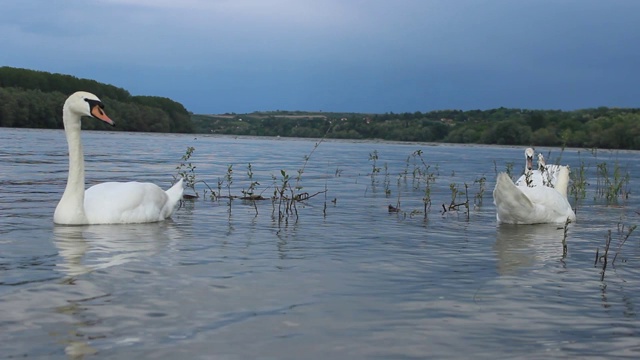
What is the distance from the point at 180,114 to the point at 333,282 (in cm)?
11172

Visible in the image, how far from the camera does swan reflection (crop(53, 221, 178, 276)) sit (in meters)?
7.39

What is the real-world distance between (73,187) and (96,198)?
1.08 feet

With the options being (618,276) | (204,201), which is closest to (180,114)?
(204,201)

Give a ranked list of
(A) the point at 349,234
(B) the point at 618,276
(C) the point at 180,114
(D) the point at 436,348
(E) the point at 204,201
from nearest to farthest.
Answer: (D) the point at 436,348 < (B) the point at 618,276 < (A) the point at 349,234 < (E) the point at 204,201 < (C) the point at 180,114

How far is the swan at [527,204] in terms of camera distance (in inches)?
454

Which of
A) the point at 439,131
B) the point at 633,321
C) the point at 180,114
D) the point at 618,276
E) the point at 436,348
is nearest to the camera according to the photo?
the point at 436,348

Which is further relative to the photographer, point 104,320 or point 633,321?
point 633,321

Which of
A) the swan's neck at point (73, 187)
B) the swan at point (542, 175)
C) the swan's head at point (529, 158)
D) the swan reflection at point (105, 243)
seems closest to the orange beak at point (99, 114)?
the swan's neck at point (73, 187)

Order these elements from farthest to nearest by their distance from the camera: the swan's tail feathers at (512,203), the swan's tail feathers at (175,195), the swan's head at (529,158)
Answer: the swan's head at (529,158) < the swan's tail feathers at (175,195) < the swan's tail feathers at (512,203)

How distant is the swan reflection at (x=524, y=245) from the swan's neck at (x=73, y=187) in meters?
4.90

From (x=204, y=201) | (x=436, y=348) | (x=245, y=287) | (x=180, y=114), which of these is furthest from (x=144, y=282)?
(x=180, y=114)

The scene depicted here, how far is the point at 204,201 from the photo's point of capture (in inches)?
572

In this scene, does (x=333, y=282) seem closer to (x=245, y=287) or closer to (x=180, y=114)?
(x=245, y=287)

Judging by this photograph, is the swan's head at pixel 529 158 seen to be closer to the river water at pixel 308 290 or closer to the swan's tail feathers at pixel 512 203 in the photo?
the river water at pixel 308 290
